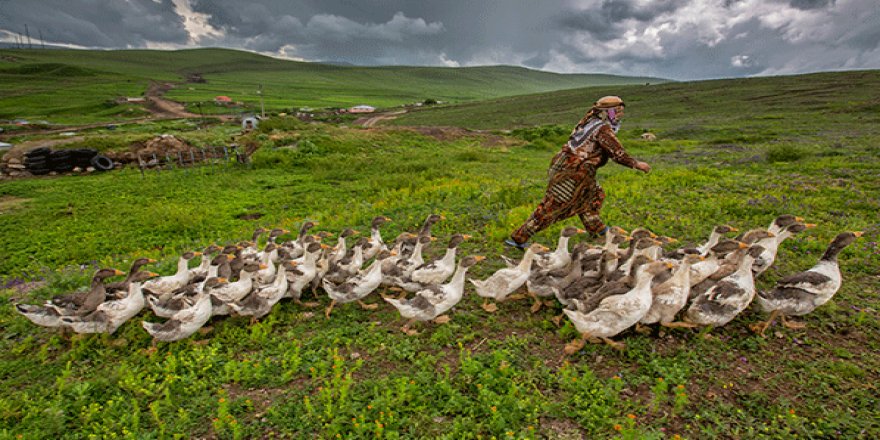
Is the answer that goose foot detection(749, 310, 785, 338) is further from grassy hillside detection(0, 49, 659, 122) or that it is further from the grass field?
grassy hillside detection(0, 49, 659, 122)

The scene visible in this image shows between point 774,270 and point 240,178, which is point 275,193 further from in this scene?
point 774,270

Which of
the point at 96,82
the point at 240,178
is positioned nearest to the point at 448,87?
the point at 96,82

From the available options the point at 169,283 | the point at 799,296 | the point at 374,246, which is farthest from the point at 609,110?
the point at 169,283

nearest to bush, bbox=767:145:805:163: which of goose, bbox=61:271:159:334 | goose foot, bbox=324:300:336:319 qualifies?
goose foot, bbox=324:300:336:319

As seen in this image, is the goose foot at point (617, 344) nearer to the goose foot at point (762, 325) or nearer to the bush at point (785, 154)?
the goose foot at point (762, 325)

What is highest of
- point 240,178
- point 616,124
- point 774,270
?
point 616,124

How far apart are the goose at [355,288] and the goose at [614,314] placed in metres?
3.28

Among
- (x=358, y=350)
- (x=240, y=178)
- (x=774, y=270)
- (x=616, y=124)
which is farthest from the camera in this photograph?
(x=240, y=178)

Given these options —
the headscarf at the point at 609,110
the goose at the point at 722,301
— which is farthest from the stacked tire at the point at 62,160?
the goose at the point at 722,301

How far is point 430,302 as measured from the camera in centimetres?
605

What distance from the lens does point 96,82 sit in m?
91.2

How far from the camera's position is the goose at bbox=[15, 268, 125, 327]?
6.13m

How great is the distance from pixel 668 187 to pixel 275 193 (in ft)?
49.1

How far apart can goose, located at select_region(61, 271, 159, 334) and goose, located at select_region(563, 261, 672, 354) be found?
22.0 ft
